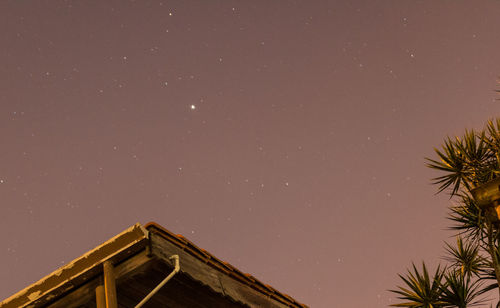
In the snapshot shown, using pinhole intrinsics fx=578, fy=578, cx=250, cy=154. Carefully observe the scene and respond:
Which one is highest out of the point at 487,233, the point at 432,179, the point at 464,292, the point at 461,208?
the point at 432,179

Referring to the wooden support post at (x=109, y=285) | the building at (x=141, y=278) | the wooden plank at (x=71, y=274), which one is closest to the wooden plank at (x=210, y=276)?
the building at (x=141, y=278)

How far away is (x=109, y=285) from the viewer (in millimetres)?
4473

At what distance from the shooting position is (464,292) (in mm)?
12711

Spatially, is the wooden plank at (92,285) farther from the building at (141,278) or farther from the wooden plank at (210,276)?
the wooden plank at (210,276)

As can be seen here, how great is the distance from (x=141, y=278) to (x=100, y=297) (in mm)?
566

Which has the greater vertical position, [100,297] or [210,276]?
[210,276]

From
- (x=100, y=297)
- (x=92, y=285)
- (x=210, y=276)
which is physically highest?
(x=210, y=276)

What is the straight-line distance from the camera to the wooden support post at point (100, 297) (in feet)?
14.9

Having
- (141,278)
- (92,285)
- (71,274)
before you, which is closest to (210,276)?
(141,278)

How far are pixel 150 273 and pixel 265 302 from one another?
169cm

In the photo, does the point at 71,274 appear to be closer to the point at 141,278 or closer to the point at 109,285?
the point at 109,285

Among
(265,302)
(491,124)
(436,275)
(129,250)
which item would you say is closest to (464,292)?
(436,275)

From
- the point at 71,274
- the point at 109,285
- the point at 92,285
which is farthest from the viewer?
the point at 92,285

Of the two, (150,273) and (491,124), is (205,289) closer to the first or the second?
(150,273)
